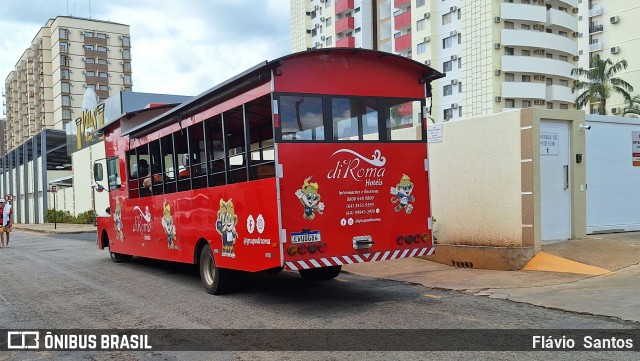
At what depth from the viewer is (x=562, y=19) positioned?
171ft

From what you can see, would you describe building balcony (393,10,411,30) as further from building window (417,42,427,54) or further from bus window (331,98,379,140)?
bus window (331,98,379,140)

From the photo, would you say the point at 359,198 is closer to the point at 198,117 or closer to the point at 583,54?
the point at 198,117

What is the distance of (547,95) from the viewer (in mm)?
52094

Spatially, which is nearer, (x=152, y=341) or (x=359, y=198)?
(x=152, y=341)

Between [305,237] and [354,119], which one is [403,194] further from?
[305,237]

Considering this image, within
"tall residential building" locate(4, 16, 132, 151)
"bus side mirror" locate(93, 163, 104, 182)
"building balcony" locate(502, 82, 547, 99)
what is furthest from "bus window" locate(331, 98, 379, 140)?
"tall residential building" locate(4, 16, 132, 151)

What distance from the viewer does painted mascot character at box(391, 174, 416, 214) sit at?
25.9ft

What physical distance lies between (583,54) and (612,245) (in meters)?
61.4

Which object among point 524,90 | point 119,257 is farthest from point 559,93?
point 119,257

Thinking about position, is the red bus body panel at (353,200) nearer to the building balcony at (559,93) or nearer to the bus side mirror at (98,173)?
the bus side mirror at (98,173)

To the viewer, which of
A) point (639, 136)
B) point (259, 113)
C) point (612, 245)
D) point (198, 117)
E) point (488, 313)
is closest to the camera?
point (488, 313)

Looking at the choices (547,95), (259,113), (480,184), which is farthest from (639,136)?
(547,95)

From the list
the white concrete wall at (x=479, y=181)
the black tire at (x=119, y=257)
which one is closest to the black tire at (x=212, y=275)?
the white concrete wall at (x=479, y=181)

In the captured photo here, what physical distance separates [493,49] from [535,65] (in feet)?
15.6
